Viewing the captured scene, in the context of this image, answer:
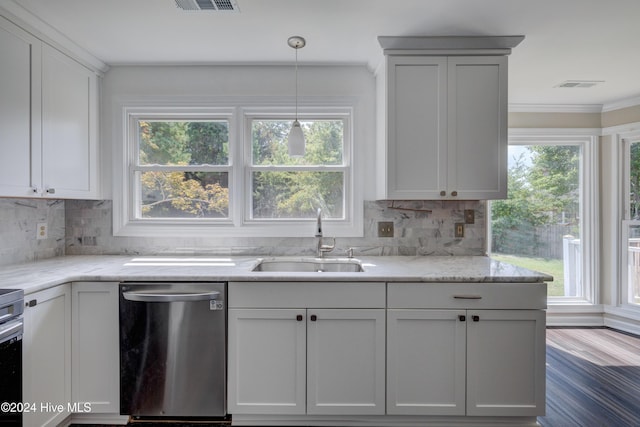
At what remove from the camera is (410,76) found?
2.27 m

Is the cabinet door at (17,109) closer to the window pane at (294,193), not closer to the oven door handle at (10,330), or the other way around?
the oven door handle at (10,330)

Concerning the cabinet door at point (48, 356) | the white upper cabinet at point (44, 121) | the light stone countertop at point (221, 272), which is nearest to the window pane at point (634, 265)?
the light stone countertop at point (221, 272)

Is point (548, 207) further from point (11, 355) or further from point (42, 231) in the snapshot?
point (42, 231)

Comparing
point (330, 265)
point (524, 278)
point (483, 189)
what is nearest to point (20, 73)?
point (330, 265)

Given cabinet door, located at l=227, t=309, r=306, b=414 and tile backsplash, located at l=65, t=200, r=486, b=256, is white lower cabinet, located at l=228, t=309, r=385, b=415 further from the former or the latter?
tile backsplash, located at l=65, t=200, r=486, b=256

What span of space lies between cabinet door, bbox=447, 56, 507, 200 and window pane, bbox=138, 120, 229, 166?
1.72 meters

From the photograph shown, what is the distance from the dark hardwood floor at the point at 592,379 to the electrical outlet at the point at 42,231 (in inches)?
139

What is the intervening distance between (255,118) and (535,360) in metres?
2.48

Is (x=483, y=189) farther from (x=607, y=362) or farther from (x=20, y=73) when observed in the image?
(x=20, y=73)

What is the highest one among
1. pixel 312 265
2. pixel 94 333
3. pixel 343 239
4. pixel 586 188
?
pixel 586 188

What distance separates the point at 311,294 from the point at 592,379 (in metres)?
2.30

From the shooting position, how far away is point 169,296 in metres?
1.86

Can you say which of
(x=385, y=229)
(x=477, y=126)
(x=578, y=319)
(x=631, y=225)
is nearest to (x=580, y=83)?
(x=477, y=126)

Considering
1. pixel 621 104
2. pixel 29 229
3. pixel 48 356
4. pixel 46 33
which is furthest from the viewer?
pixel 621 104
